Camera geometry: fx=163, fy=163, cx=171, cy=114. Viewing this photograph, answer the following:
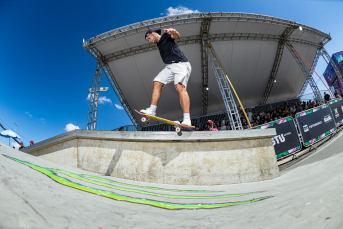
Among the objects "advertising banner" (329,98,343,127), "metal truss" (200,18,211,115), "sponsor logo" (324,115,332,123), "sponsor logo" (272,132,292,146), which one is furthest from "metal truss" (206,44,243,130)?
"advertising banner" (329,98,343,127)

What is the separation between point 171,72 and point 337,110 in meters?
11.4

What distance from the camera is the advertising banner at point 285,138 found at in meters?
5.88

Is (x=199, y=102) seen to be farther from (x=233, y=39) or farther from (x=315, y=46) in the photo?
(x=315, y=46)

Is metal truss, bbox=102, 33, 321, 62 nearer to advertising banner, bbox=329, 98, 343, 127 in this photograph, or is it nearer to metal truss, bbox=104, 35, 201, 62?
metal truss, bbox=104, 35, 201, 62

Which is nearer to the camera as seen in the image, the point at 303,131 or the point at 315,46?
the point at 303,131

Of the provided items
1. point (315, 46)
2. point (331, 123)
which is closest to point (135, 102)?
point (331, 123)

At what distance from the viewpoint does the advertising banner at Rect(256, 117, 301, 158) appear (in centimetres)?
588

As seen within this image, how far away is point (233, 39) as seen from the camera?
13328 mm

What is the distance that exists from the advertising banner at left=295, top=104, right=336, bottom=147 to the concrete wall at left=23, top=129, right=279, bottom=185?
456 centimetres

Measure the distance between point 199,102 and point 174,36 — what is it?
14624 millimetres

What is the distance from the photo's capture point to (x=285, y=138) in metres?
6.14

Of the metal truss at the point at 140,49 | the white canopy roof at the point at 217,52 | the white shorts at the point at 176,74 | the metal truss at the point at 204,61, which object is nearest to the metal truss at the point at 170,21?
the white canopy roof at the point at 217,52

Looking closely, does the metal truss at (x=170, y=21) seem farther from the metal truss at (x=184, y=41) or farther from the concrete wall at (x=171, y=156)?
the concrete wall at (x=171, y=156)

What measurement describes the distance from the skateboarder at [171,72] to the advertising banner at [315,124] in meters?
6.15
